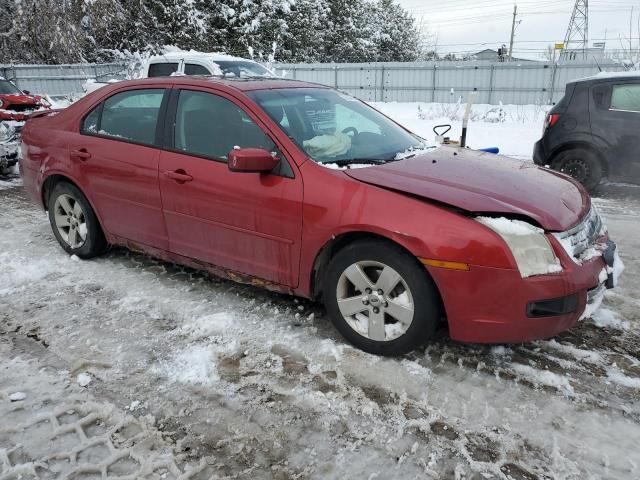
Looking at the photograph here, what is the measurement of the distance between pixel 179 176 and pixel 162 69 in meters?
7.31

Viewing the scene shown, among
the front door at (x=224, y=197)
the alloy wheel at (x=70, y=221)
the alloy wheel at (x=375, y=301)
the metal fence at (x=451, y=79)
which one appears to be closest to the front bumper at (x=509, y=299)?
the alloy wheel at (x=375, y=301)

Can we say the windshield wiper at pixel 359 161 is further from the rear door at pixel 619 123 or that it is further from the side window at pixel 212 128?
the rear door at pixel 619 123

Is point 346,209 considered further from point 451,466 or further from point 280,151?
point 451,466

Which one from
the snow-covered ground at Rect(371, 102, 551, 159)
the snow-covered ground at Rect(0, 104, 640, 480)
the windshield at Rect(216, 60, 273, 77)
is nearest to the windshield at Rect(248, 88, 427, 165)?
the snow-covered ground at Rect(0, 104, 640, 480)

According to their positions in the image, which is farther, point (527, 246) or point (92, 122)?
point (92, 122)

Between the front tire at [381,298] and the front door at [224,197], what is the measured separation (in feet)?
1.15

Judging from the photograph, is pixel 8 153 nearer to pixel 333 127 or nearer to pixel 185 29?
pixel 333 127

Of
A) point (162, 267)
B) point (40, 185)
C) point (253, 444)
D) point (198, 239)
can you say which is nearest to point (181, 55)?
point (40, 185)

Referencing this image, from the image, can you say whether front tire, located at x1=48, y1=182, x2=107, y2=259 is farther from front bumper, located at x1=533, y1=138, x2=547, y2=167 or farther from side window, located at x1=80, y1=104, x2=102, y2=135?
front bumper, located at x1=533, y1=138, x2=547, y2=167

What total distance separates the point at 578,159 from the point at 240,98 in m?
5.58

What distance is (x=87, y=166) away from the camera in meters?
4.39

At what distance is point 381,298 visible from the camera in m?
3.06

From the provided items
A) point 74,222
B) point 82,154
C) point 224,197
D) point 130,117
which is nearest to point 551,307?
point 224,197

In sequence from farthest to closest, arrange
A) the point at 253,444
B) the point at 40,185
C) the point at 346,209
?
1. the point at 40,185
2. the point at 346,209
3. the point at 253,444
